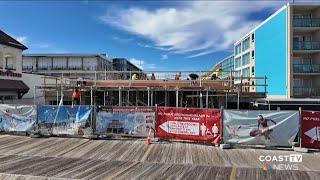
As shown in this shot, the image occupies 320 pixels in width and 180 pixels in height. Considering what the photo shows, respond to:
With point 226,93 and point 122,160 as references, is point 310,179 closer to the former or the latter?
point 122,160

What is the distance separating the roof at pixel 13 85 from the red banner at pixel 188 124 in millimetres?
19565

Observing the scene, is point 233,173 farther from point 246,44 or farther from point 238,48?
point 238,48

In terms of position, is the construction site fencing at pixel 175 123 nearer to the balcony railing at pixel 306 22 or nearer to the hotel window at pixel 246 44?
the balcony railing at pixel 306 22

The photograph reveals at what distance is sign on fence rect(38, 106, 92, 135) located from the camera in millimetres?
13320

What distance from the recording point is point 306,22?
113 feet

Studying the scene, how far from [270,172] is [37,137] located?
1042 cm

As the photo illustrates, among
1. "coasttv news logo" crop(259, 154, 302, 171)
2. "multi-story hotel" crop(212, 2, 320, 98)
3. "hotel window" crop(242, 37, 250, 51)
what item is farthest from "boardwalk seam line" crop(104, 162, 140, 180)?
"hotel window" crop(242, 37, 250, 51)

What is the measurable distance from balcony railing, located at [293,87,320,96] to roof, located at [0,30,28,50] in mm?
31552

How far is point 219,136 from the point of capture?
11.6 metres

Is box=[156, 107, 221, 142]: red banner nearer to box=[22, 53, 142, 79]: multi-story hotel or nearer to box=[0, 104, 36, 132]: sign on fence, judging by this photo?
box=[0, 104, 36, 132]: sign on fence

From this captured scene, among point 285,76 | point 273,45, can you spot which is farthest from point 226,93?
point 273,45

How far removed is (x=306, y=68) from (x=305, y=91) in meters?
2.76

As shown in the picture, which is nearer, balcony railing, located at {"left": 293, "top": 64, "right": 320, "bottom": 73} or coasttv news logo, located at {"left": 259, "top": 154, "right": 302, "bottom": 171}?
coasttv news logo, located at {"left": 259, "top": 154, "right": 302, "bottom": 171}

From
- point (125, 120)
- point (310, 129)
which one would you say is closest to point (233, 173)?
point (310, 129)
